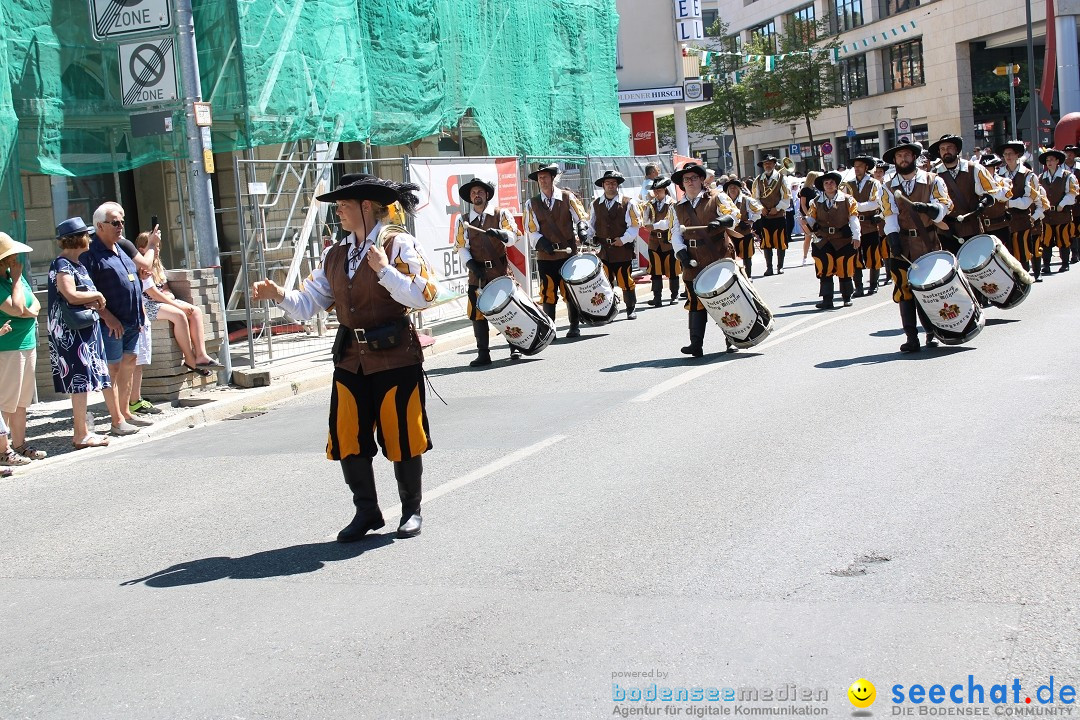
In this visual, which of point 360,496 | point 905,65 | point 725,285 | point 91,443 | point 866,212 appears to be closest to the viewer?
point 360,496

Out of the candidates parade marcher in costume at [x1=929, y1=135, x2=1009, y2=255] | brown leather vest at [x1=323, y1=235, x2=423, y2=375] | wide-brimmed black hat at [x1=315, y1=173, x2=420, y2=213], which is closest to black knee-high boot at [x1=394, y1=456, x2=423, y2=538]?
brown leather vest at [x1=323, y1=235, x2=423, y2=375]

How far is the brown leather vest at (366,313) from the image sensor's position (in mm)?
6469

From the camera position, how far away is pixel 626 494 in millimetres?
7191

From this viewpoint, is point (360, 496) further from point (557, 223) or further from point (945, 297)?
point (557, 223)

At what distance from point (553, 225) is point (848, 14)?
5159 cm

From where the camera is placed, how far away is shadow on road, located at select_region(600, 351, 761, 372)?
12.5 metres

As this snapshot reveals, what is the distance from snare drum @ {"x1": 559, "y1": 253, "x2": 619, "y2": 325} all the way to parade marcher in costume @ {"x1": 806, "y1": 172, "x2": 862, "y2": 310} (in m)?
3.03

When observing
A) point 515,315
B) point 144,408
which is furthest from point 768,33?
point 144,408

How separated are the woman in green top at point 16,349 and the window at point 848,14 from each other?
186 feet

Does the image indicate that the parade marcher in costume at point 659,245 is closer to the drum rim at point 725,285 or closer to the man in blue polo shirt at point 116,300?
the drum rim at point 725,285

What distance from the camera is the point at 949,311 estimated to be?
457 inches

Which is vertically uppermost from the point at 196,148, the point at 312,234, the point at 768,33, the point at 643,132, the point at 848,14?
the point at 768,33

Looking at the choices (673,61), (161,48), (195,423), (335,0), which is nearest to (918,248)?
(195,423)

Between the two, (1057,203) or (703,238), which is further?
(1057,203)
